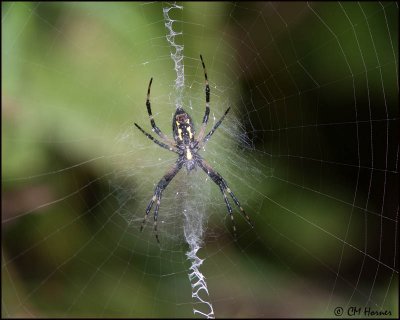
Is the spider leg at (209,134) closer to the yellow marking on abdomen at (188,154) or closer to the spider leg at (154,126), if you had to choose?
the yellow marking on abdomen at (188,154)

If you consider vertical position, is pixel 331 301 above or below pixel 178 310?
above

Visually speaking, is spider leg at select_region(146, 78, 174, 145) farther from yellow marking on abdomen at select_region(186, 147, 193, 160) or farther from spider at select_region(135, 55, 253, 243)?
yellow marking on abdomen at select_region(186, 147, 193, 160)

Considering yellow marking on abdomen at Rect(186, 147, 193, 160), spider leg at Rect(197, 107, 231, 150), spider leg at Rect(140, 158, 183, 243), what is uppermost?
spider leg at Rect(197, 107, 231, 150)

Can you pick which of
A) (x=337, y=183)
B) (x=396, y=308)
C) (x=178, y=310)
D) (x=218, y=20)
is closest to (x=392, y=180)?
(x=337, y=183)

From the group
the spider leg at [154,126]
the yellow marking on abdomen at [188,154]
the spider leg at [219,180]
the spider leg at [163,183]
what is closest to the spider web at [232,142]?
the spider leg at [154,126]

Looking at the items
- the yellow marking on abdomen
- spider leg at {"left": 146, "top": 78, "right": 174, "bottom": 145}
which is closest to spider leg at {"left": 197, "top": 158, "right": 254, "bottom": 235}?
the yellow marking on abdomen

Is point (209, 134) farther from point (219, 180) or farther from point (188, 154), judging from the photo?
point (219, 180)

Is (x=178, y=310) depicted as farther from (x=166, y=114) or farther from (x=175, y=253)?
(x=166, y=114)
